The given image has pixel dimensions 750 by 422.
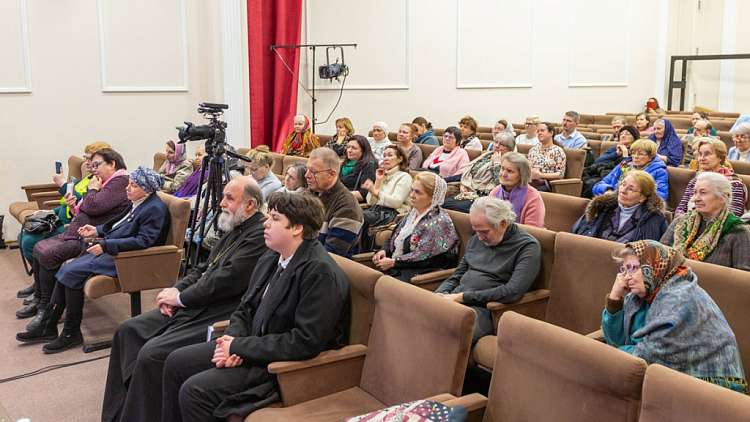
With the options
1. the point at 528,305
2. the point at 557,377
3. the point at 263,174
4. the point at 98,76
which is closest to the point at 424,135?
the point at 263,174

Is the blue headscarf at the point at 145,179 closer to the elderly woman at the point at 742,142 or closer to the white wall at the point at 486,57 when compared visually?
the elderly woman at the point at 742,142

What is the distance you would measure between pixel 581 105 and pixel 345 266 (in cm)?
956

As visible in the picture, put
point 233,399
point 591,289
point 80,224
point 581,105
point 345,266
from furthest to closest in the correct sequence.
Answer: point 581,105
point 80,224
point 591,289
point 345,266
point 233,399

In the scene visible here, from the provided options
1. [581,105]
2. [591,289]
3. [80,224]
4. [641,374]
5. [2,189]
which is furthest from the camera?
[581,105]

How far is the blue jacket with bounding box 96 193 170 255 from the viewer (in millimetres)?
4137

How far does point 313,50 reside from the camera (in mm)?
8719

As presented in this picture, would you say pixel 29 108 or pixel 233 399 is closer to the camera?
pixel 233 399

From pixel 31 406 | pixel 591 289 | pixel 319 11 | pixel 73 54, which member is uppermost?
pixel 319 11

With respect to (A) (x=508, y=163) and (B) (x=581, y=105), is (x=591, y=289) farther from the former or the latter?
(B) (x=581, y=105)

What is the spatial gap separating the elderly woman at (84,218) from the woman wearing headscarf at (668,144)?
4.69 m

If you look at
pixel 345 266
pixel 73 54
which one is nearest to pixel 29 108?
pixel 73 54

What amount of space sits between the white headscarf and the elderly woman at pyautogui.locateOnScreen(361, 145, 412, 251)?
0.83 m

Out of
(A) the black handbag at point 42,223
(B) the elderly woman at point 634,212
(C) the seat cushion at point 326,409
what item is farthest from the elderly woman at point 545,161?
(C) the seat cushion at point 326,409

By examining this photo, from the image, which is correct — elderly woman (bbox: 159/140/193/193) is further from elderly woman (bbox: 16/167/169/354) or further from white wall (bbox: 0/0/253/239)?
elderly woman (bbox: 16/167/169/354)
